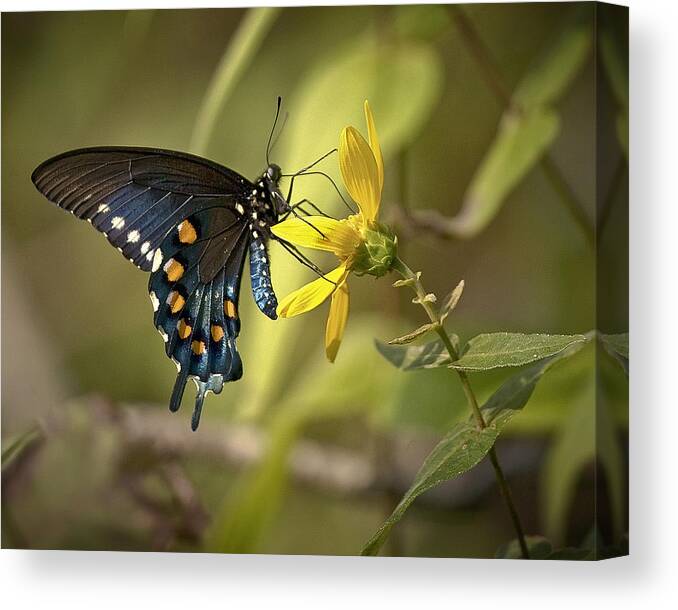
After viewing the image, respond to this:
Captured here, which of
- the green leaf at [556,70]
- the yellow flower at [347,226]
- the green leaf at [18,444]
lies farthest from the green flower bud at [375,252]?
the green leaf at [18,444]

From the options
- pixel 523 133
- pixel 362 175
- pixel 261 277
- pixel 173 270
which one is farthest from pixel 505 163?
pixel 173 270

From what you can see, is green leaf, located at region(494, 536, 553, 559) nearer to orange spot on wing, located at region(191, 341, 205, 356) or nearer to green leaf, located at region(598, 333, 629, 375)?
green leaf, located at region(598, 333, 629, 375)

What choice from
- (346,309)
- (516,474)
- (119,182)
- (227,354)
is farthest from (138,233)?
(516,474)

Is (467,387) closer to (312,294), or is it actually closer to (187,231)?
(312,294)

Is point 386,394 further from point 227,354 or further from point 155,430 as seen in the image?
point 155,430

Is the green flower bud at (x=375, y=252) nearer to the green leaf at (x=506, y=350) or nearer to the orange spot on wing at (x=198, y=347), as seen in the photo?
the green leaf at (x=506, y=350)

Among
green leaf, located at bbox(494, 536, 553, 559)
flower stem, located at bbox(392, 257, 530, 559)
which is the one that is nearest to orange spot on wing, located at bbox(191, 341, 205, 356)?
flower stem, located at bbox(392, 257, 530, 559)

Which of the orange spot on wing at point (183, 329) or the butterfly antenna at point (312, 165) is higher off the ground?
the butterfly antenna at point (312, 165)
